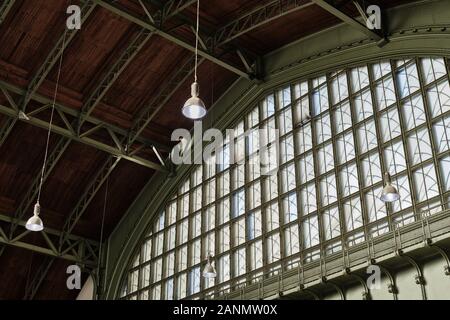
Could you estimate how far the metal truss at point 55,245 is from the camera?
2641 centimetres

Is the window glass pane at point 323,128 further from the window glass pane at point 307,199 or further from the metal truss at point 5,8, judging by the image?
the metal truss at point 5,8

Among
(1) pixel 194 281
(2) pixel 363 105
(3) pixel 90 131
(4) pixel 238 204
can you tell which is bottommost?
(1) pixel 194 281

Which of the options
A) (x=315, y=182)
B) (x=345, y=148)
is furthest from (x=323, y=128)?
(x=315, y=182)

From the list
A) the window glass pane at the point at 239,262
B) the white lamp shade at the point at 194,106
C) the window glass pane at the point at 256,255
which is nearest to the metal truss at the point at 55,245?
the window glass pane at the point at 239,262

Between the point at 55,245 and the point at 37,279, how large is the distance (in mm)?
2091

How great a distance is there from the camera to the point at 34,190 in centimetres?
2650

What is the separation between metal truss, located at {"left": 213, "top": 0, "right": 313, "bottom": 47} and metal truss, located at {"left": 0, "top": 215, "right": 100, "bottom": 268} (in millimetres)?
12358

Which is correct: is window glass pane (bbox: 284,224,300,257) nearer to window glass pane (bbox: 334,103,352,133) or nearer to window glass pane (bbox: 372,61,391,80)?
window glass pane (bbox: 334,103,352,133)

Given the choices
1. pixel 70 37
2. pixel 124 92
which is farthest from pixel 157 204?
pixel 70 37

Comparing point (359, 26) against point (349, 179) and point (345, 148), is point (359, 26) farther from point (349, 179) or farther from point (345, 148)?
point (349, 179)

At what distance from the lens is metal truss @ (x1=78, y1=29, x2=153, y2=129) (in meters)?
21.3

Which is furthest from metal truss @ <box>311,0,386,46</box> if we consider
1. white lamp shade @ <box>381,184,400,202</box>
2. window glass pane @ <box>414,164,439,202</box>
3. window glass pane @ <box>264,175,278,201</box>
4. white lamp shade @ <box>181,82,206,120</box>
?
white lamp shade @ <box>181,82,206,120</box>

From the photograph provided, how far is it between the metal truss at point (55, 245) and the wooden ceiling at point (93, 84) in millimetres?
369

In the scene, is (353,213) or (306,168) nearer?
(353,213)
